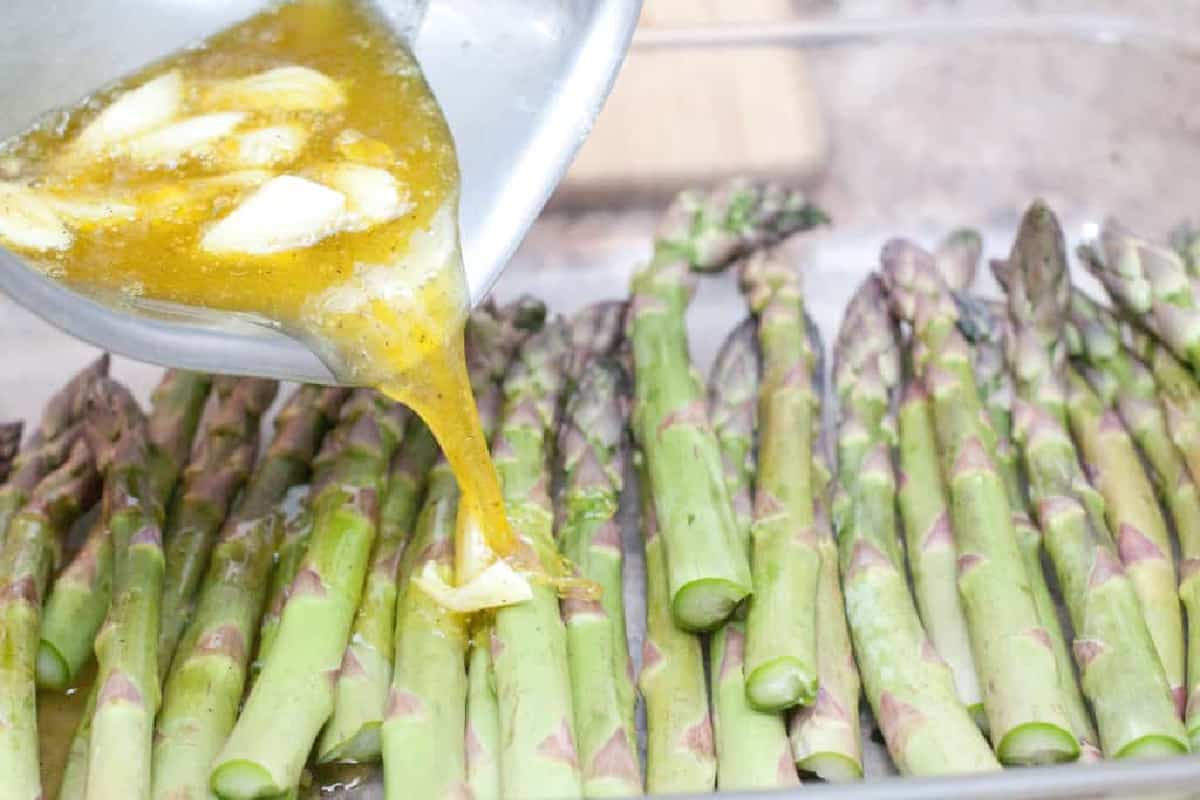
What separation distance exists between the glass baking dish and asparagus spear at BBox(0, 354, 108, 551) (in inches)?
31.8

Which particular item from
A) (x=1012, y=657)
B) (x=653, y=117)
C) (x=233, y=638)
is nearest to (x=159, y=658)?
(x=233, y=638)

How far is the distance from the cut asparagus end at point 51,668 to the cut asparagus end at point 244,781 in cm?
35

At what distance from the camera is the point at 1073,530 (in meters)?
1.86

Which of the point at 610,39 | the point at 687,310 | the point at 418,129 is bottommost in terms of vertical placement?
the point at 687,310

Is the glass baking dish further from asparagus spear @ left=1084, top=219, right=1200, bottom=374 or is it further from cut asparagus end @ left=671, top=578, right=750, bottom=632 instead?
cut asparagus end @ left=671, top=578, right=750, bottom=632

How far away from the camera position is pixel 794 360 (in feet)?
7.07

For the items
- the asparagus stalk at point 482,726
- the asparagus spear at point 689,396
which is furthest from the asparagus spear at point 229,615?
the asparagus spear at point 689,396

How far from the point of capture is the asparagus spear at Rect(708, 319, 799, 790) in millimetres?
1590

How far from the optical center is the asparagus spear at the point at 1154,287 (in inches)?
84.2

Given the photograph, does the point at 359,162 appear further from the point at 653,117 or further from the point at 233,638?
the point at 653,117

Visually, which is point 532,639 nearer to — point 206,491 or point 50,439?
point 206,491

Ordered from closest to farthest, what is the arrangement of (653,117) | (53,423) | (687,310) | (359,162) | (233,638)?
1. (359,162)
2. (233,638)
3. (53,423)
4. (687,310)
5. (653,117)

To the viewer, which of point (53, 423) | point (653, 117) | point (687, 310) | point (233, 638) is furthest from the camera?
point (653, 117)

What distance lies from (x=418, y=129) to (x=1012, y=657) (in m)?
1.03
